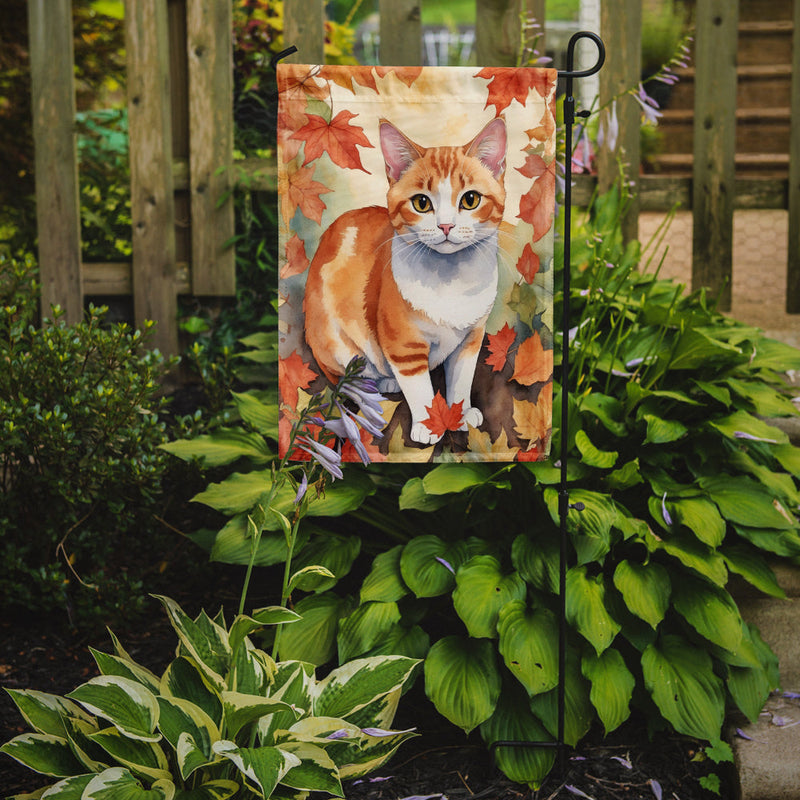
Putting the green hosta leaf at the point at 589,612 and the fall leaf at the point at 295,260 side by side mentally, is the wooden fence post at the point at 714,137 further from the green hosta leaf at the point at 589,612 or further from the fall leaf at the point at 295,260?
the fall leaf at the point at 295,260

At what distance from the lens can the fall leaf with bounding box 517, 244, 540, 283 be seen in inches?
76.8

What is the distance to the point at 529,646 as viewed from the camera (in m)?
2.02

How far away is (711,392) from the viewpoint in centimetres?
238

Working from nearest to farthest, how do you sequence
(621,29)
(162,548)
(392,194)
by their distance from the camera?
(392,194), (162,548), (621,29)

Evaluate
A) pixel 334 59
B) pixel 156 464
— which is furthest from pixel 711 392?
pixel 334 59

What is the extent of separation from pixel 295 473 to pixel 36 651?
89cm

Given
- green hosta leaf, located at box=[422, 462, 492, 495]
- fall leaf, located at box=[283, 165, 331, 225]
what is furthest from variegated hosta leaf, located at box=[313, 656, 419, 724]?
fall leaf, located at box=[283, 165, 331, 225]

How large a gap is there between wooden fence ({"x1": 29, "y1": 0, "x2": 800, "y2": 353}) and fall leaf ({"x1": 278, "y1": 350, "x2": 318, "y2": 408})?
1687mm

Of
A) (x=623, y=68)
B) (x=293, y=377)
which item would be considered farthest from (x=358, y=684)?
(x=623, y=68)

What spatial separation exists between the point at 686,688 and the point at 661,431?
2.09 feet

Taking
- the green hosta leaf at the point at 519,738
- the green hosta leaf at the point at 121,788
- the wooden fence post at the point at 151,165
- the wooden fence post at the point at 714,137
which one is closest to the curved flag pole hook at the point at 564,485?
the green hosta leaf at the point at 519,738

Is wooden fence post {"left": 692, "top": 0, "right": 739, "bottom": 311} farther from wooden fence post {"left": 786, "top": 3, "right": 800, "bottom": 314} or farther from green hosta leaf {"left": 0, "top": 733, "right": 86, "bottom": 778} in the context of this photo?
green hosta leaf {"left": 0, "top": 733, "right": 86, "bottom": 778}

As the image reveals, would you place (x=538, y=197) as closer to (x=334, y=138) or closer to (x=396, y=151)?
(x=396, y=151)

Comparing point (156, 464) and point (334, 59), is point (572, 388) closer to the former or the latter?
point (156, 464)
